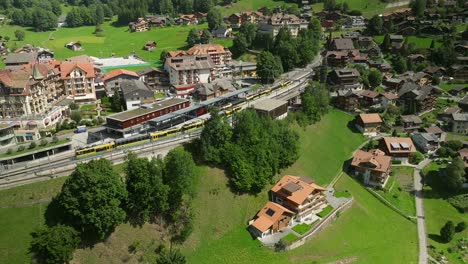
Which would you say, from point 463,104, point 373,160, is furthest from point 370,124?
point 463,104

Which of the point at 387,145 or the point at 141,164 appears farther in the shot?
the point at 387,145

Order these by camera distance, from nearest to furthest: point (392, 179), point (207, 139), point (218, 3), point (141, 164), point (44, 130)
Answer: point (141, 164), point (207, 139), point (44, 130), point (392, 179), point (218, 3)

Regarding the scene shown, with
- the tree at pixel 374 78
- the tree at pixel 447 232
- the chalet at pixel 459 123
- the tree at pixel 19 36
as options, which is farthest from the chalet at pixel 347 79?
the tree at pixel 19 36

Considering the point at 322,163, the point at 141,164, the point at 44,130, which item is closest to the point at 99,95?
the point at 44,130

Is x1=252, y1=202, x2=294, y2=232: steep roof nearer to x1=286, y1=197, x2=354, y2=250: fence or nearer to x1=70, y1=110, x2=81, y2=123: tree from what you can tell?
x1=286, y1=197, x2=354, y2=250: fence

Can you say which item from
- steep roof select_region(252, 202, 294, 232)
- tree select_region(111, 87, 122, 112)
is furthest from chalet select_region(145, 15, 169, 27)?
steep roof select_region(252, 202, 294, 232)

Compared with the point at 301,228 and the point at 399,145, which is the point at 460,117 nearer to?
the point at 399,145

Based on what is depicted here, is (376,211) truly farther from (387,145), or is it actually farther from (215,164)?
(215,164)

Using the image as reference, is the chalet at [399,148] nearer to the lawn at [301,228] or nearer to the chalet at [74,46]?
the lawn at [301,228]
